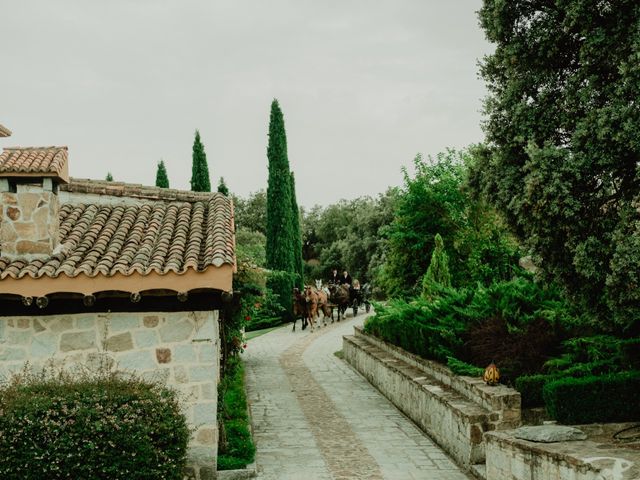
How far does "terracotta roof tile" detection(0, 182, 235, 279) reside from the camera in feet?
25.3

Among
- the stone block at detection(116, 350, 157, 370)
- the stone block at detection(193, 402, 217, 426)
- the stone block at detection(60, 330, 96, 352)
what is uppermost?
the stone block at detection(60, 330, 96, 352)

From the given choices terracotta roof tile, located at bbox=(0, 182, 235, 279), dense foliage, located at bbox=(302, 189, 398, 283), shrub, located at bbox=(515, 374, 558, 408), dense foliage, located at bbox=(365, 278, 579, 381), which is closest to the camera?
terracotta roof tile, located at bbox=(0, 182, 235, 279)

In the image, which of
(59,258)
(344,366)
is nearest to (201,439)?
(59,258)

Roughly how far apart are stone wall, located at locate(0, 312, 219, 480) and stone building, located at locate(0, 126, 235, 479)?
1 cm

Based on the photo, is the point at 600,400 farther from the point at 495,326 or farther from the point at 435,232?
the point at 435,232

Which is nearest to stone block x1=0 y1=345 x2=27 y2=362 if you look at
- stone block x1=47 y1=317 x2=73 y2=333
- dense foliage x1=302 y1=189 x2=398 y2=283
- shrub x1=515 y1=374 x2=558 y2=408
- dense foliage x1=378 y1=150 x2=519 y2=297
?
stone block x1=47 y1=317 x2=73 y2=333

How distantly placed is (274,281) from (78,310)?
76.3 feet

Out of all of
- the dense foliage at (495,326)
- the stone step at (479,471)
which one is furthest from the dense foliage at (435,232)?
the stone step at (479,471)

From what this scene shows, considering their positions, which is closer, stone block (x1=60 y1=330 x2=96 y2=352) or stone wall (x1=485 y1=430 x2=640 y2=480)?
stone wall (x1=485 y1=430 x2=640 y2=480)

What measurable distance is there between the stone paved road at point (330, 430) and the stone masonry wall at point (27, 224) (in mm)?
4186

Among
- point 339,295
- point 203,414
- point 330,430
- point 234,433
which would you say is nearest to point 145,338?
point 203,414

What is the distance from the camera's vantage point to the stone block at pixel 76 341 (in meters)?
7.91

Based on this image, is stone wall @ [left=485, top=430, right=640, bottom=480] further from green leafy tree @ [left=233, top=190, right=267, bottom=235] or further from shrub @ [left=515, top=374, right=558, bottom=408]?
green leafy tree @ [left=233, top=190, right=267, bottom=235]

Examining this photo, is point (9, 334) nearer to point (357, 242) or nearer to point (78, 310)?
point (78, 310)
